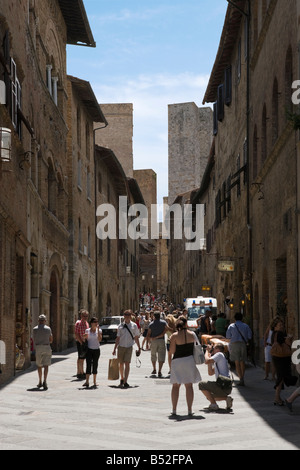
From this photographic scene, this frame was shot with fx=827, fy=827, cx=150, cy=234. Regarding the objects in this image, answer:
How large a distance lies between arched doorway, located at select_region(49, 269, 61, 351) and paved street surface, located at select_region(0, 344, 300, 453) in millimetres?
11116

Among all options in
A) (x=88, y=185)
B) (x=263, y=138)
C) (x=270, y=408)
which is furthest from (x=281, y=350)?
(x=88, y=185)

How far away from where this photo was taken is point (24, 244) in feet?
66.5

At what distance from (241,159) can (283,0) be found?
9332mm

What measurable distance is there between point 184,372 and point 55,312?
55.5 feet

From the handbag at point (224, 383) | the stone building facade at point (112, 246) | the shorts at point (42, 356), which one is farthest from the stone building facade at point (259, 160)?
the stone building facade at point (112, 246)

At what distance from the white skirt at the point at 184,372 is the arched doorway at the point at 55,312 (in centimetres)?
1647

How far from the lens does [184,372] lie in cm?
1192

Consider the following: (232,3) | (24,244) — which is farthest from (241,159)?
(24,244)

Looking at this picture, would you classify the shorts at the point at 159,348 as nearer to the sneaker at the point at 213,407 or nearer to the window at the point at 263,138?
the window at the point at 263,138

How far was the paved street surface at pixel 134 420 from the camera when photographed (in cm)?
888

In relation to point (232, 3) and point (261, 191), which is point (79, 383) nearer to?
point (261, 191)

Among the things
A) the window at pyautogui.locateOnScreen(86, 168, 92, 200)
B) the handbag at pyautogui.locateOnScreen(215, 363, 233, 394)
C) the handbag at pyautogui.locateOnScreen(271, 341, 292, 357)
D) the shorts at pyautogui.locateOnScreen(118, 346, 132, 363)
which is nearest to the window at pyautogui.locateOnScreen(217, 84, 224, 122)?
the window at pyautogui.locateOnScreen(86, 168, 92, 200)

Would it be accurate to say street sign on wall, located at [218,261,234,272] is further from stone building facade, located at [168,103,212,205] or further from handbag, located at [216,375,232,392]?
stone building facade, located at [168,103,212,205]

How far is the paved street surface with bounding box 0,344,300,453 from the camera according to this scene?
29.1 feet
